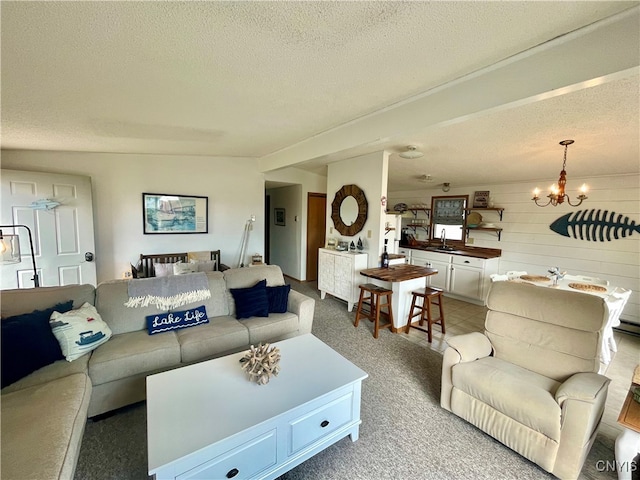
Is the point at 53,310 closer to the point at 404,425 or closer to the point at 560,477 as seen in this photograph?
the point at 404,425

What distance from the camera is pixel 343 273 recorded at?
162 inches

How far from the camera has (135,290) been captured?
2.34m

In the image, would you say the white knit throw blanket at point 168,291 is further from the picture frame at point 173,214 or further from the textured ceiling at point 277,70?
the picture frame at point 173,214

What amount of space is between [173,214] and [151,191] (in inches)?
17.8

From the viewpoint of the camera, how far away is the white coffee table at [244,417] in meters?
1.20

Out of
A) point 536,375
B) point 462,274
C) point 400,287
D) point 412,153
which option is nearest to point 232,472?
point 536,375

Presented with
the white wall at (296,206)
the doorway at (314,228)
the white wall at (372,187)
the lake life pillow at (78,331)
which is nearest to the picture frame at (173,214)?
the white wall at (296,206)

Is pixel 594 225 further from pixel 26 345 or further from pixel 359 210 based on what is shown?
pixel 26 345

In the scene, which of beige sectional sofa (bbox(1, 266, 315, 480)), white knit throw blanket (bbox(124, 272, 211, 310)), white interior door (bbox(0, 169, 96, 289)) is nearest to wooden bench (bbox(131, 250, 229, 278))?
white interior door (bbox(0, 169, 96, 289))

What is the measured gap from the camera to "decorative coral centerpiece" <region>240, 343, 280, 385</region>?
159 centimetres

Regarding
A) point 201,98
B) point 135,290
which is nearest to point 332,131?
point 201,98

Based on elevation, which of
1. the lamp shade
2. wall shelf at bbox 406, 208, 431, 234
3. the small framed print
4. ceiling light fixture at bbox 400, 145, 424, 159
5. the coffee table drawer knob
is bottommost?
the coffee table drawer knob

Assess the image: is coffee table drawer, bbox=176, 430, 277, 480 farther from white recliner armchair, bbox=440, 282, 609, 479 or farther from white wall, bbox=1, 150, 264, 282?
white wall, bbox=1, 150, 264, 282

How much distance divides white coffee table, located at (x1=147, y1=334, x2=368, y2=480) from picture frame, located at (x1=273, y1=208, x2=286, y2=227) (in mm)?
4668
